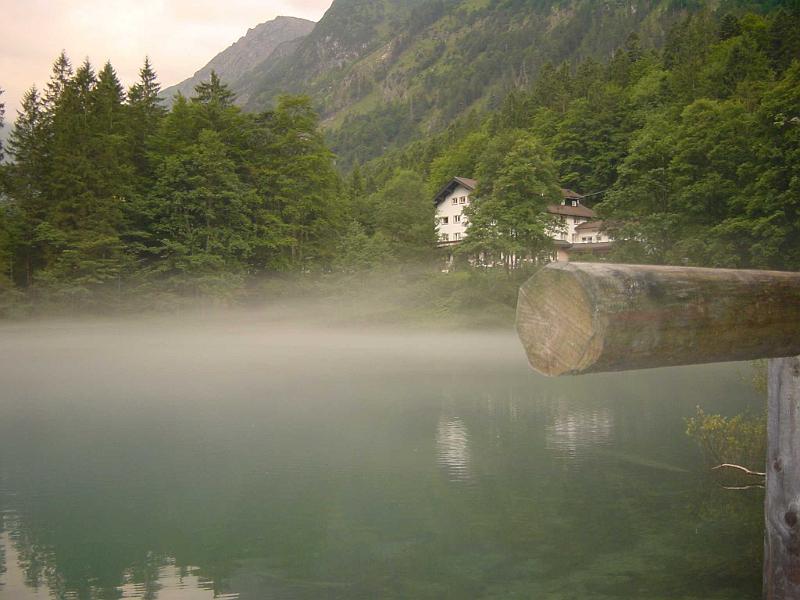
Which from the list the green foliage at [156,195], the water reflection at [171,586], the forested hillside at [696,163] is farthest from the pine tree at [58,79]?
the water reflection at [171,586]

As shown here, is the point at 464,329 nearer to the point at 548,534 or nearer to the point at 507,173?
the point at 507,173

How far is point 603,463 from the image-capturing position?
464 inches

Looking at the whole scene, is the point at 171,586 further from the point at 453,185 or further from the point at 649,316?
the point at 453,185

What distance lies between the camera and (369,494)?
33.7 ft

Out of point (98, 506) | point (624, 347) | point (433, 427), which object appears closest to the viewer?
point (624, 347)

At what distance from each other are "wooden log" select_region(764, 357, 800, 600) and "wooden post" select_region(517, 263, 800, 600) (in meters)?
0.07

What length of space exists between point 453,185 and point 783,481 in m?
68.2

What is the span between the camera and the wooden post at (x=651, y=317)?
284 cm

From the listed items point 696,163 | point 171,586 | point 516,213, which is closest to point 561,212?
point 516,213

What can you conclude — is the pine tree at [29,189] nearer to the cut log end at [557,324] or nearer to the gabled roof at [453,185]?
the gabled roof at [453,185]

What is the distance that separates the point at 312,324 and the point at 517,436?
115ft

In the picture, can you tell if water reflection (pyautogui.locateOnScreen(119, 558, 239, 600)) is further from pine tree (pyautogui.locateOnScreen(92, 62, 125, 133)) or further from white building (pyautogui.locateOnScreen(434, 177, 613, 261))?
white building (pyautogui.locateOnScreen(434, 177, 613, 261))

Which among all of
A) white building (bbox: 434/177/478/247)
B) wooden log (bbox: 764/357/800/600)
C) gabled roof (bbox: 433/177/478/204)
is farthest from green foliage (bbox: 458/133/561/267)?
wooden log (bbox: 764/357/800/600)

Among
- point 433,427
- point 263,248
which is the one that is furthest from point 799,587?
point 263,248
